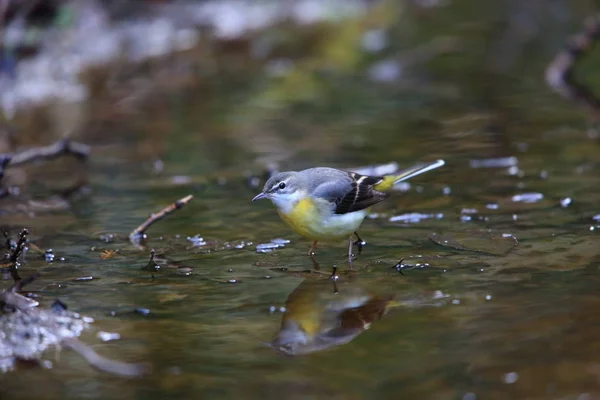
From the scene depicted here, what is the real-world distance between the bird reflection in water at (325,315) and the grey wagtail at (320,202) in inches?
20.8

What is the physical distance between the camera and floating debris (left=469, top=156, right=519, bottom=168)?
8.05 m

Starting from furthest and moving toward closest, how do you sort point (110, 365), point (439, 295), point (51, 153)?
point (51, 153)
point (439, 295)
point (110, 365)

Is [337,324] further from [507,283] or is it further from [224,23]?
[224,23]

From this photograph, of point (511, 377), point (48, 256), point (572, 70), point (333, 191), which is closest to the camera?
point (511, 377)

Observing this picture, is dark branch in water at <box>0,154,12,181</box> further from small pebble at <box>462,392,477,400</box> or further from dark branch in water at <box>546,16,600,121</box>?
dark branch in water at <box>546,16,600,121</box>

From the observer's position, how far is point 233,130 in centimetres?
1036

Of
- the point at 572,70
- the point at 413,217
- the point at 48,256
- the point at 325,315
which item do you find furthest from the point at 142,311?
the point at 572,70

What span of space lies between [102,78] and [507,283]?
929 cm

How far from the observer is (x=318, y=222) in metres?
5.84

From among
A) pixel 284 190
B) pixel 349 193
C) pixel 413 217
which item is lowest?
pixel 413 217

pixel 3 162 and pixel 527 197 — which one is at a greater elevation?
pixel 3 162

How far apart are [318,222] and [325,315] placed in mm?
1138

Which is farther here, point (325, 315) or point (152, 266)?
point (152, 266)

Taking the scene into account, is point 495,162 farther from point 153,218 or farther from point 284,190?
point 153,218
